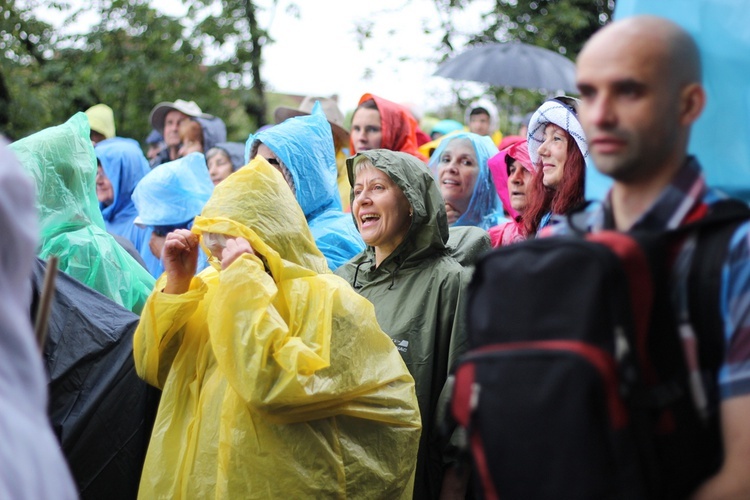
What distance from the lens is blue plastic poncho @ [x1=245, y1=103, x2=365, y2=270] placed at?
540cm

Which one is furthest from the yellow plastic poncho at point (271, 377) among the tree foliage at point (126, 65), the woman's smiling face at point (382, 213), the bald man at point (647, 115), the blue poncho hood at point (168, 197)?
the tree foliage at point (126, 65)

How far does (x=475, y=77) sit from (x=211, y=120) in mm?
2500

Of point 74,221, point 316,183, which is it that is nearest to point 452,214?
point 316,183

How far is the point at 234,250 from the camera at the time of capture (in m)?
3.50

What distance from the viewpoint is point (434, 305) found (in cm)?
414

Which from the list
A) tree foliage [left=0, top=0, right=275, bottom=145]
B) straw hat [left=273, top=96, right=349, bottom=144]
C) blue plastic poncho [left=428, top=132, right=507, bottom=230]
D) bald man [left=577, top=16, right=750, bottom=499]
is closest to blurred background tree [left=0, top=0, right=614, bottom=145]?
tree foliage [left=0, top=0, right=275, bottom=145]

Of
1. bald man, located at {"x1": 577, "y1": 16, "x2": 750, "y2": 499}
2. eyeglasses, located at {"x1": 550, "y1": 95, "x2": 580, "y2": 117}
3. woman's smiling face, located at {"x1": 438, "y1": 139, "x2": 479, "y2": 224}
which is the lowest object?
woman's smiling face, located at {"x1": 438, "y1": 139, "x2": 479, "y2": 224}

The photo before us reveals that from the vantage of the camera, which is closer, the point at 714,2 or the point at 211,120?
the point at 714,2

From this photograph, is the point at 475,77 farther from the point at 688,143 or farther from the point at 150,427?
the point at 688,143

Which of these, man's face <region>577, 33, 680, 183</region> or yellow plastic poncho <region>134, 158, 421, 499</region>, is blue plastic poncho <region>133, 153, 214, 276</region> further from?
man's face <region>577, 33, 680, 183</region>

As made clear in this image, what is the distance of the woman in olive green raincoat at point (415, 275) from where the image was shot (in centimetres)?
409

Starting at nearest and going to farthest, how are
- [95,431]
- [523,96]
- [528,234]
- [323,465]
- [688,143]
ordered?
[688,143] → [323,465] → [95,431] → [528,234] → [523,96]

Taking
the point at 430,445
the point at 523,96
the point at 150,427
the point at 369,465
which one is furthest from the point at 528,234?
the point at 523,96

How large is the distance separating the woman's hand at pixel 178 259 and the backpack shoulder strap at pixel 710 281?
228cm
